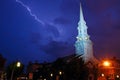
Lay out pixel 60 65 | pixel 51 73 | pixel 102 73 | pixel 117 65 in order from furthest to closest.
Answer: pixel 117 65 < pixel 102 73 < pixel 51 73 < pixel 60 65

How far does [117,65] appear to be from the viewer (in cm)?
8662

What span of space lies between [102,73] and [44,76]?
22.7 meters

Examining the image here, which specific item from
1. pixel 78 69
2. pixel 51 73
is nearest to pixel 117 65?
pixel 51 73

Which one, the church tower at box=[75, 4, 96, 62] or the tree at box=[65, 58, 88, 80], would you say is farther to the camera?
the church tower at box=[75, 4, 96, 62]

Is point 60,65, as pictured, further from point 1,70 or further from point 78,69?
point 1,70

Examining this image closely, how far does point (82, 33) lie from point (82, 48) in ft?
→ 27.8

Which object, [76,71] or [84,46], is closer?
[76,71]

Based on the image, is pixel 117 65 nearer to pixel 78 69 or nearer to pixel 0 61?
pixel 78 69

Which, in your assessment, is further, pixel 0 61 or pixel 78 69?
pixel 0 61

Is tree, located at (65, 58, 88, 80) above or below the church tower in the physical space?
below

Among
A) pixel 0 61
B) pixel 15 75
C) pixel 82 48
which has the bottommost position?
pixel 15 75

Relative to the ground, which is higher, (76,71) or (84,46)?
(84,46)

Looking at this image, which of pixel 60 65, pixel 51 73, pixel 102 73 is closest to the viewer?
pixel 60 65

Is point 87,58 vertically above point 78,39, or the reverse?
point 78,39
